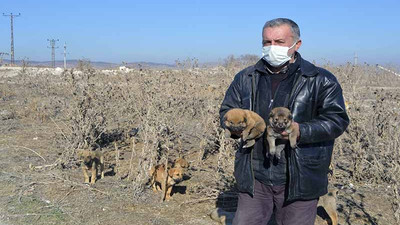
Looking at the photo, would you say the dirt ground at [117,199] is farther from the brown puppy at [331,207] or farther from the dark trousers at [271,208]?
the dark trousers at [271,208]

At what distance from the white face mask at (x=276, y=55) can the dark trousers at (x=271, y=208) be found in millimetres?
960

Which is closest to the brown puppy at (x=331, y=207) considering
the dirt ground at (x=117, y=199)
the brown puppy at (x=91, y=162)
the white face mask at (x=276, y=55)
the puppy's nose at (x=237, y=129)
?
the dirt ground at (x=117, y=199)

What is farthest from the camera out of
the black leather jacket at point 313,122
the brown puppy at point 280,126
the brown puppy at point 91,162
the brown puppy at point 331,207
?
the brown puppy at point 91,162

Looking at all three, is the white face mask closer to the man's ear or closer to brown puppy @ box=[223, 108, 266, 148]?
the man's ear

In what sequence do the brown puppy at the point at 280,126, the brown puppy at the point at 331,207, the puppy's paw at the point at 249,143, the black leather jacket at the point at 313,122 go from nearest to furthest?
the brown puppy at the point at 280,126, the black leather jacket at the point at 313,122, the puppy's paw at the point at 249,143, the brown puppy at the point at 331,207

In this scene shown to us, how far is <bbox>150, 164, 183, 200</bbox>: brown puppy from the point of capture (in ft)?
22.1

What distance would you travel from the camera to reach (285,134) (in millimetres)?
3131

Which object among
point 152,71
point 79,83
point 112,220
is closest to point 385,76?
point 152,71

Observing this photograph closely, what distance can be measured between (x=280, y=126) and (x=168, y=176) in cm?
390

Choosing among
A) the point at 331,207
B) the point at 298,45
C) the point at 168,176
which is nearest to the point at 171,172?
the point at 168,176

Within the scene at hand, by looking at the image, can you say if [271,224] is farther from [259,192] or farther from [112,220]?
[259,192]

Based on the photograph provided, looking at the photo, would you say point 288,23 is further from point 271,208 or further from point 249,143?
point 271,208

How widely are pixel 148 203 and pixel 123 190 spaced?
2.01ft

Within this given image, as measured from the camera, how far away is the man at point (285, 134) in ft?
10.7
